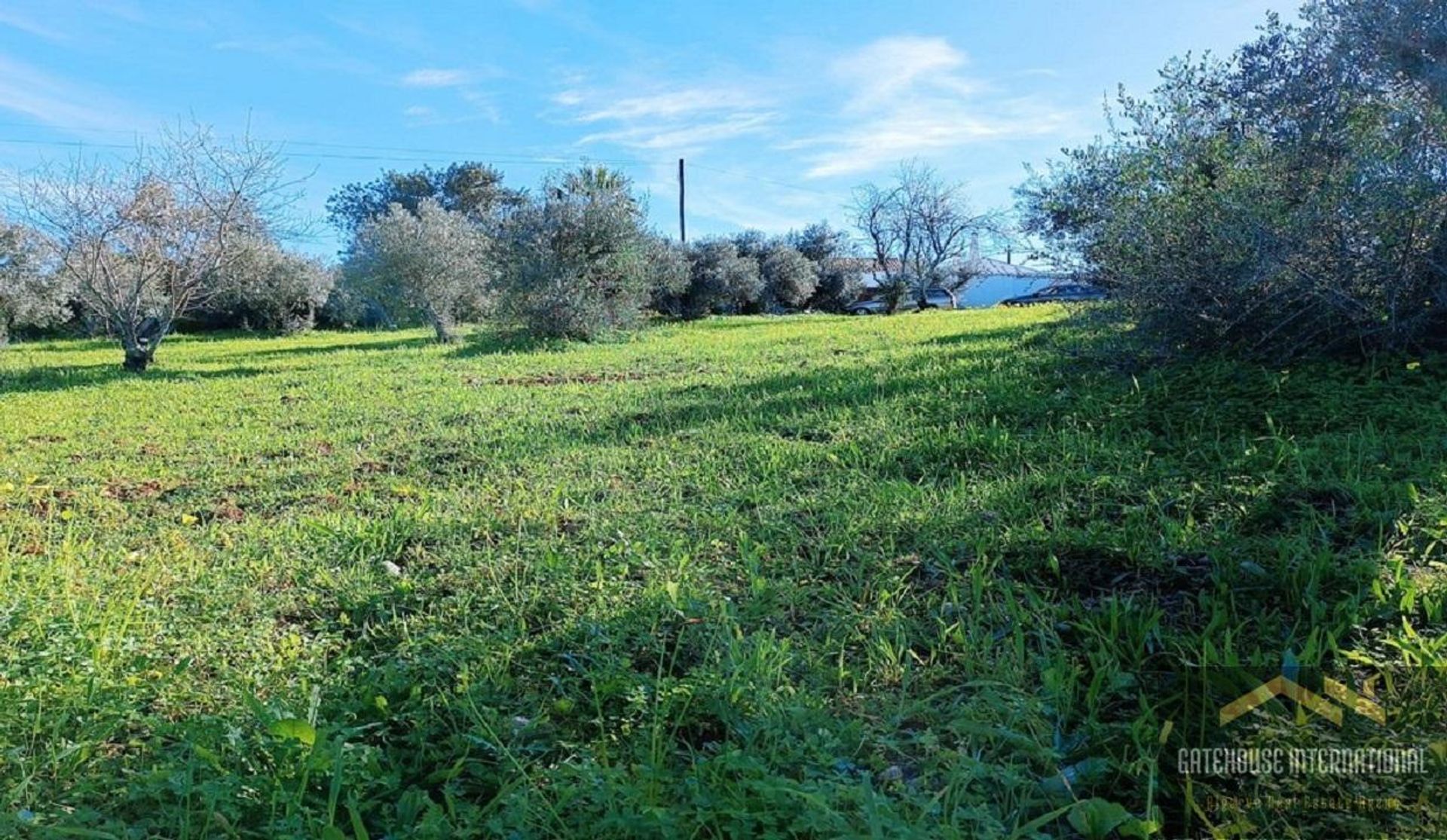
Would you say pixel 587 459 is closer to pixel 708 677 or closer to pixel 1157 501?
pixel 708 677

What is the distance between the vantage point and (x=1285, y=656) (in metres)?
1.86

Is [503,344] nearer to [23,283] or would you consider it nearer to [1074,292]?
[1074,292]

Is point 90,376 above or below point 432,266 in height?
below

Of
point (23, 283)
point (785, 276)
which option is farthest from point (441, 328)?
point (785, 276)

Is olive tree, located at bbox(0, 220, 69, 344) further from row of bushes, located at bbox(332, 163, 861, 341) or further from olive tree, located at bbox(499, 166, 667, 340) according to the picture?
olive tree, located at bbox(499, 166, 667, 340)

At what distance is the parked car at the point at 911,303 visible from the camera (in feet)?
108

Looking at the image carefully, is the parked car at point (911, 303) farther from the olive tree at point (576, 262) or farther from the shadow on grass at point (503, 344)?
the shadow on grass at point (503, 344)

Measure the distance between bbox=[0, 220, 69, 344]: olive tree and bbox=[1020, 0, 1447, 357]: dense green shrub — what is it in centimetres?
1743

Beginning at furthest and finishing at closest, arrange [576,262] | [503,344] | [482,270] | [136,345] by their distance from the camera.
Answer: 1. [482,270]
2. [576,262]
3. [503,344]
4. [136,345]

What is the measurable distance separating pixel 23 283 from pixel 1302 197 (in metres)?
20.7

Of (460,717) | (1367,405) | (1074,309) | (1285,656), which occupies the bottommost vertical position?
(460,717)

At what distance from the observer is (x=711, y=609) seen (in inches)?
94.5

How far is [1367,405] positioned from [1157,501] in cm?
201

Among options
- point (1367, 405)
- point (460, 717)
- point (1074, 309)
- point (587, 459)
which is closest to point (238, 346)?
point (587, 459)
